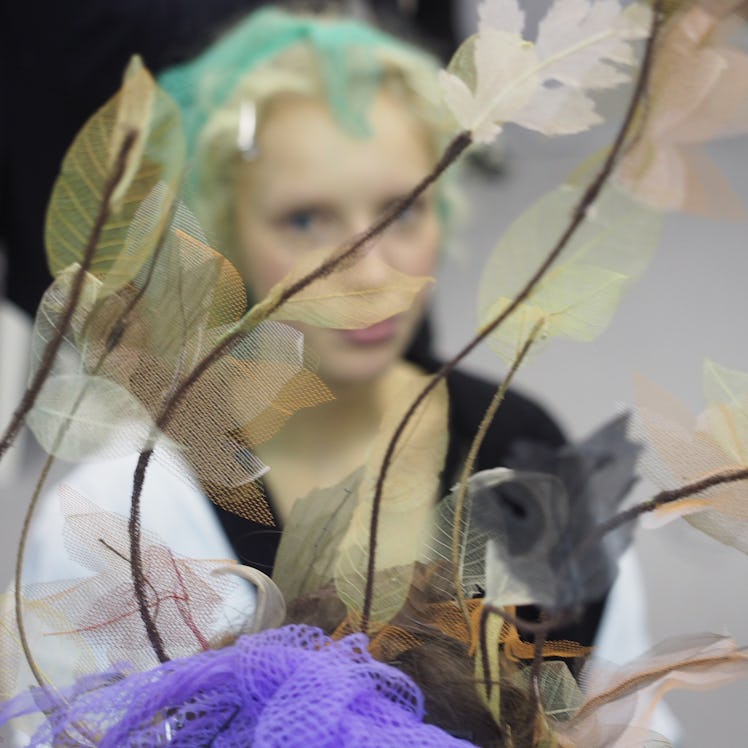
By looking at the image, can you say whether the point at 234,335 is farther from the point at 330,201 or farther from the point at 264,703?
the point at 330,201

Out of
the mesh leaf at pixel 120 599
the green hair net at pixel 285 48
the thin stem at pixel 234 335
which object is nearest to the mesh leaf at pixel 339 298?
the thin stem at pixel 234 335

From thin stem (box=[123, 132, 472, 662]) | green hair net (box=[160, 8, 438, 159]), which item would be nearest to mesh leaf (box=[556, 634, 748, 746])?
thin stem (box=[123, 132, 472, 662])

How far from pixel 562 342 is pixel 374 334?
58.4 inches

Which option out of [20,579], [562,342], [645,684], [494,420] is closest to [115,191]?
[20,579]

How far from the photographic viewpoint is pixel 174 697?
334 millimetres

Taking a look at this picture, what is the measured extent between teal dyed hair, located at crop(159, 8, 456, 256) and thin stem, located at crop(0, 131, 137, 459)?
1.31ft

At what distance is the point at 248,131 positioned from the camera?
2.54ft

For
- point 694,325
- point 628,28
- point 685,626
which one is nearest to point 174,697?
point 628,28

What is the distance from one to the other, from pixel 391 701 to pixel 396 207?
182 millimetres

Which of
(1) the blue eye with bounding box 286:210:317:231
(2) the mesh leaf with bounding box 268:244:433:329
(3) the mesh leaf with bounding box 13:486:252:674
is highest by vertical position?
(2) the mesh leaf with bounding box 268:244:433:329

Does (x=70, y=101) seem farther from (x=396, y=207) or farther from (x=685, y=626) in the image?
(x=685, y=626)

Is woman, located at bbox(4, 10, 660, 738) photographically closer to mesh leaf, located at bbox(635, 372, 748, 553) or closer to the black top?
the black top

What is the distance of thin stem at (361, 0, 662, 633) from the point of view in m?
0.35

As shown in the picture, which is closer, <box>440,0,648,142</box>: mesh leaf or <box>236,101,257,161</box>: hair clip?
<box>440,0,648,142</box>: mesh leaf
